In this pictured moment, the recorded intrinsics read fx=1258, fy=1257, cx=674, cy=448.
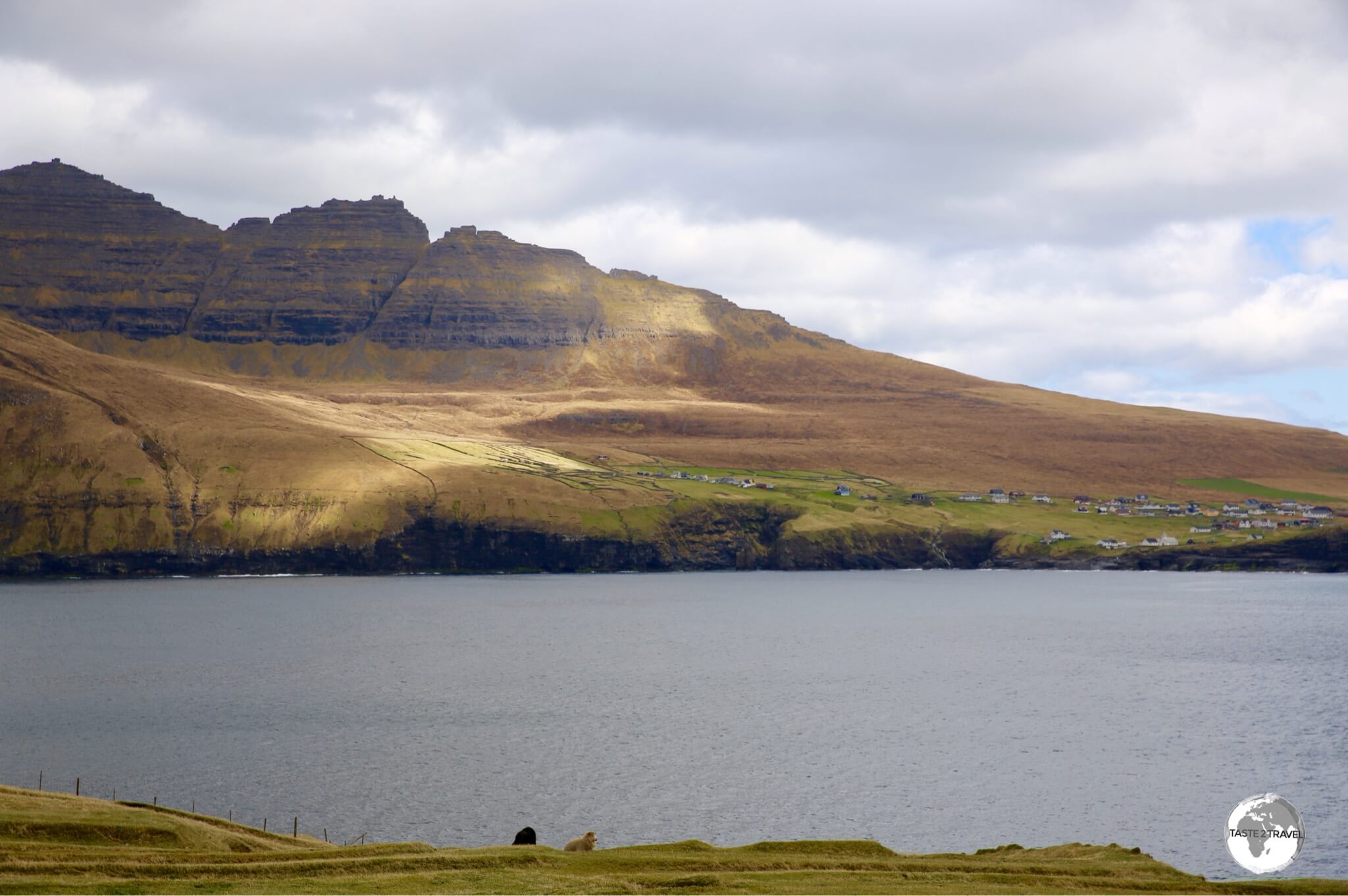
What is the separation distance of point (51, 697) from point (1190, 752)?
9250cm

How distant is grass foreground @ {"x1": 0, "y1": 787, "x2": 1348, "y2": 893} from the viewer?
131ft

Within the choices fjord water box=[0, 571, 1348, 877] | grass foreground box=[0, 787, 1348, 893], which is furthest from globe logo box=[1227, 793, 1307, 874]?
fjord water box=[0, 571, 1348, 877]

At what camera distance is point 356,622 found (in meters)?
176

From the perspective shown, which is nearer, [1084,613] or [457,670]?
[457,670]

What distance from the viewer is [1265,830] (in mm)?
A: 39625

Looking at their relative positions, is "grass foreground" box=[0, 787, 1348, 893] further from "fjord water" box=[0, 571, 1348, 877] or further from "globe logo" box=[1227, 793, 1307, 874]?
"fjord water" box=[0, 571, 1348, 877]

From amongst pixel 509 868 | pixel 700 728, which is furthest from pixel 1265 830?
pixel 700 728

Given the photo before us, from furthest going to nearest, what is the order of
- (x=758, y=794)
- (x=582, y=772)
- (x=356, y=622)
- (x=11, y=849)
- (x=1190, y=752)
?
(x=356, y=622), (x=1190, y=752), (x=582, y=772), (x=758, y=794), (x=11, y=849)

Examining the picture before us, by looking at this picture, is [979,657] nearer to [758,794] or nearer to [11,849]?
[758,794]

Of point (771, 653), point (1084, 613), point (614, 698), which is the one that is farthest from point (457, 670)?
point (1084, 613)

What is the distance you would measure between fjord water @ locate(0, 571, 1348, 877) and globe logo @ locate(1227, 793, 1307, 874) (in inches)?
724

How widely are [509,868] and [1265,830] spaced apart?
81.3 feet

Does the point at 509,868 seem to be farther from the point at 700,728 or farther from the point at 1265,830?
the point at 700,728

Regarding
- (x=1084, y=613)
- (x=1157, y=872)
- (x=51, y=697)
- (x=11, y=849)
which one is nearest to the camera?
(x=11, y=849)
